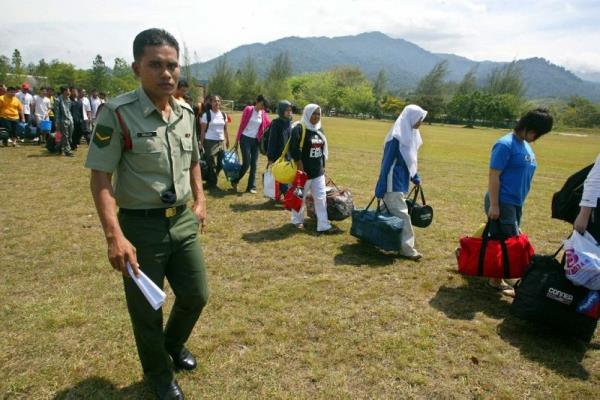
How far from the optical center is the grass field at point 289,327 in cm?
296

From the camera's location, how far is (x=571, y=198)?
3.72 metres

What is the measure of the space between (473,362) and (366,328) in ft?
3.12

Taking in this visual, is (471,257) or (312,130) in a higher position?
(312,130)

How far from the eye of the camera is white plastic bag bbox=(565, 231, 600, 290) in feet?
10.9

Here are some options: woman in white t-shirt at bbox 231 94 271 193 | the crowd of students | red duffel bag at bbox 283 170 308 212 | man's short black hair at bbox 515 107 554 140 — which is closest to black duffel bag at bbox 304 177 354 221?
red duffel bag at bbox 283 170 308 212

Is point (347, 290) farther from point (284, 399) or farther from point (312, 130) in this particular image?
point (312, 130)

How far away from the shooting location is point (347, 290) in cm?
447

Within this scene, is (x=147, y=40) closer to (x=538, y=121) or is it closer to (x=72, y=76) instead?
(x=538, y=121)

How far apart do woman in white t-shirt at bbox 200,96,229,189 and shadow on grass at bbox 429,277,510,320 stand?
19.4ft

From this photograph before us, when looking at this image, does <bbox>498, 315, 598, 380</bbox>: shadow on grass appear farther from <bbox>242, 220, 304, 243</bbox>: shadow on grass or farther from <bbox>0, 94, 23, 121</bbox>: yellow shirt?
<bbox>0, 94, 23, 121</bbox>: yellow shirt

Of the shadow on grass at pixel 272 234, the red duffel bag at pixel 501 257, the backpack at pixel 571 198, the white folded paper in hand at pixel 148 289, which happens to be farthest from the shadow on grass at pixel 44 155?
the backpack at pixel 571 198

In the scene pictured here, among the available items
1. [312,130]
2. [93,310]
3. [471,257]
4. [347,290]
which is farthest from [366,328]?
[312,130]

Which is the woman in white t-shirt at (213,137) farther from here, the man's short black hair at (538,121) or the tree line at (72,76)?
the tree line at (72,76)

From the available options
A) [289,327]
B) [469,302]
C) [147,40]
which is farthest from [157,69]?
[469,302]
